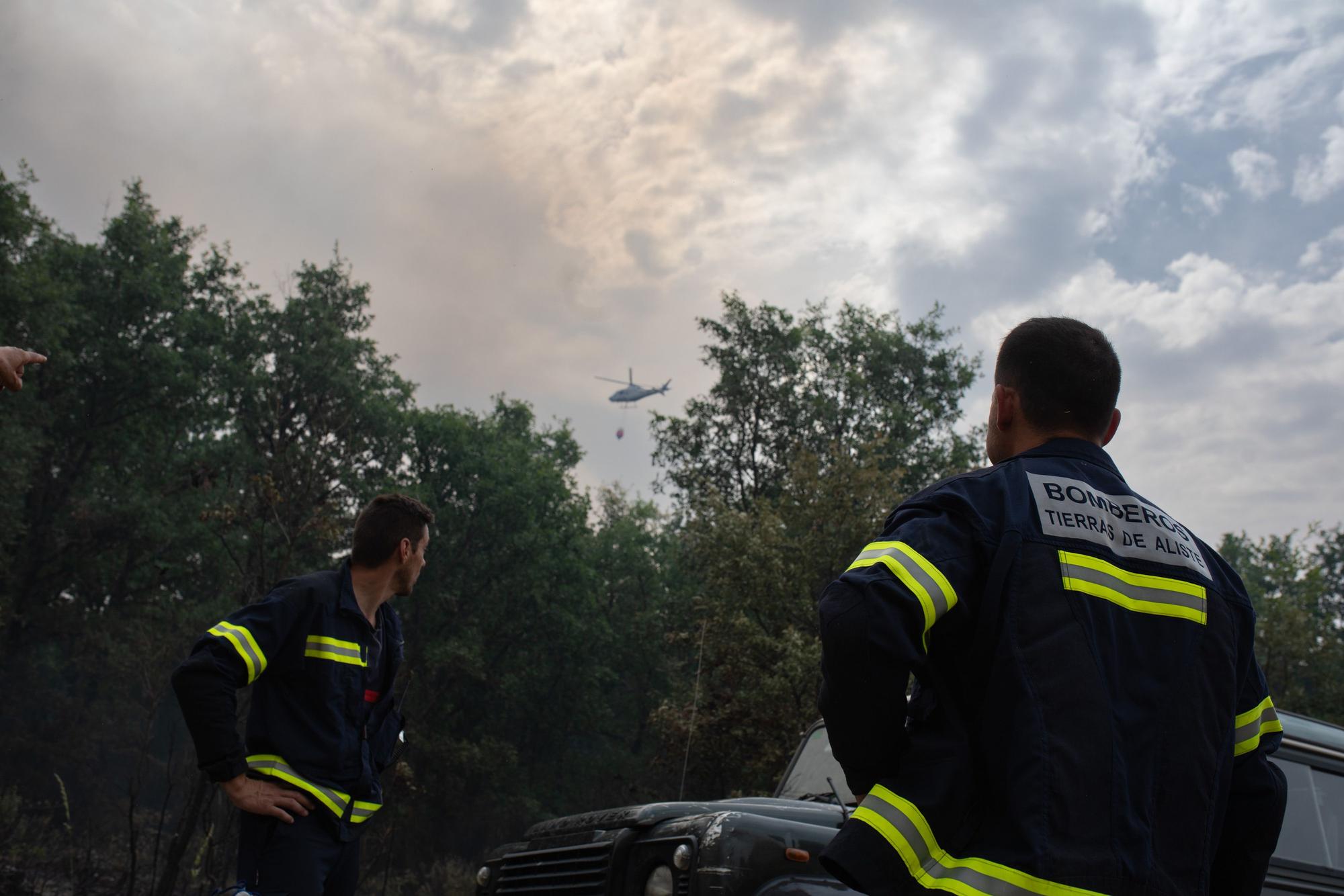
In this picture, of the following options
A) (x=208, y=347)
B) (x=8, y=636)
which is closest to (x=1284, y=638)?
(x=208, y=347)

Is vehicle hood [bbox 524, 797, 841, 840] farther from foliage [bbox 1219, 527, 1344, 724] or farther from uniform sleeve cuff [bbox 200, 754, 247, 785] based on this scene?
foliage [bbox 1219, 527, 1344, 724]

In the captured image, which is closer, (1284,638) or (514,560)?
(1284,638)

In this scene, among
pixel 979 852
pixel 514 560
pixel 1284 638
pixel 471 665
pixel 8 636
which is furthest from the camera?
pixel 514 560

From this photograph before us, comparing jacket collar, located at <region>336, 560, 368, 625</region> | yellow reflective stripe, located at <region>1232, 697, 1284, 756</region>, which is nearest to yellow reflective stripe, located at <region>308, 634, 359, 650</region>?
jacket collar, located at <region>336, 560, 368, 625</region>

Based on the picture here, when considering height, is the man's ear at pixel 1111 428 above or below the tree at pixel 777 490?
below

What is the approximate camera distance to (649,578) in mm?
46562

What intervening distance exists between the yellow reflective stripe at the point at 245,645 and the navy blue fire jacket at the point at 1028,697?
233 cm

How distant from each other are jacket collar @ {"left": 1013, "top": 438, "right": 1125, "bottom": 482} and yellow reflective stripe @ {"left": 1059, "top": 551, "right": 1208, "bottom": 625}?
27 cm

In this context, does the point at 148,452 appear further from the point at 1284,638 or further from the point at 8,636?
the point at 1284,638

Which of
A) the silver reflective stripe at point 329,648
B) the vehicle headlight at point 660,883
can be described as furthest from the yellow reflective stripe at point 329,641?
the vehicle headlight at point 660,883

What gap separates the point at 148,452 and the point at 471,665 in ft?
40.3

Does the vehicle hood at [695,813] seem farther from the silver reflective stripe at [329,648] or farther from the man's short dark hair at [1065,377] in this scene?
the man's short dark hair at [1065,377]

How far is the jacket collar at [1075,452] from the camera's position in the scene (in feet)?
7.39

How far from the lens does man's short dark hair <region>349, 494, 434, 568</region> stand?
4.21m
